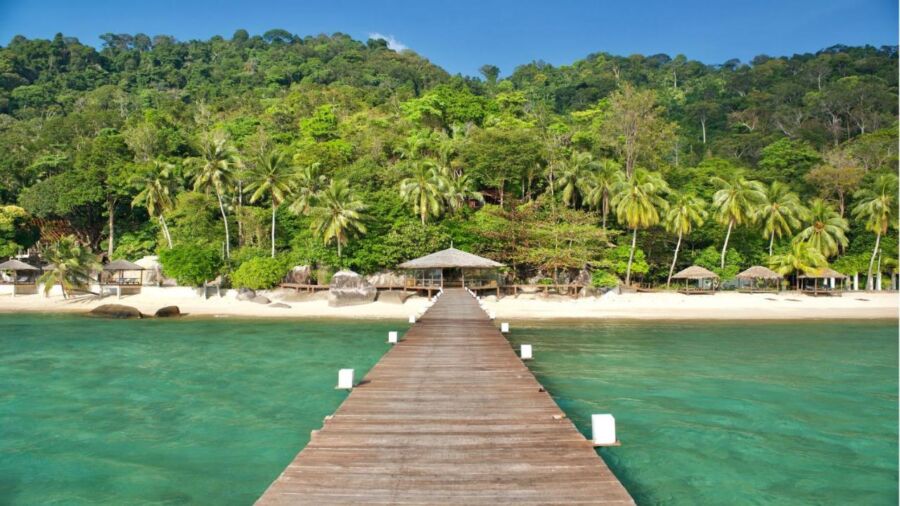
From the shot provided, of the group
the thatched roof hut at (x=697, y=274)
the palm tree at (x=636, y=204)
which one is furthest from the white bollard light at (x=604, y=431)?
the thatched roof hut at (x=697, y=274)

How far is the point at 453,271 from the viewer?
36.9m

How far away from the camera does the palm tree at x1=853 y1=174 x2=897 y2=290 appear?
37375 millimetres

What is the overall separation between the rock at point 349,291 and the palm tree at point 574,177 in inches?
696

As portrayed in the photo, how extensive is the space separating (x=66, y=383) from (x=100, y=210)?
1464 inches

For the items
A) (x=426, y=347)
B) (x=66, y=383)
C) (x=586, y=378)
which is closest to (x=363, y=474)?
(x=426, y=347)

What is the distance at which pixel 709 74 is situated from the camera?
362ft

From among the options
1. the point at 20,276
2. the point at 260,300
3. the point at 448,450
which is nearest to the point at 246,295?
the point at 260,300

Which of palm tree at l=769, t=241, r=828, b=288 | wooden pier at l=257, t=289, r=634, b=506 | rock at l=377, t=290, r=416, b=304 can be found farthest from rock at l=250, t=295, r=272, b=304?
palm tree at l=769, t=241, r=828, b=288

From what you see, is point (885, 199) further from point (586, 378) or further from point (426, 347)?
point (426, 347)

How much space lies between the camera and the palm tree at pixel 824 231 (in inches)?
1529

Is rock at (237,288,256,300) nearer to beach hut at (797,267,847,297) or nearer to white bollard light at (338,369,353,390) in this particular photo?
white bollard light at (338,369,353,390)

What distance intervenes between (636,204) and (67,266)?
3792 centimetres

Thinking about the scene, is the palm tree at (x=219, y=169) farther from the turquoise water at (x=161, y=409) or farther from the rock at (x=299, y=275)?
the turquoise water at (x=161, y=409)

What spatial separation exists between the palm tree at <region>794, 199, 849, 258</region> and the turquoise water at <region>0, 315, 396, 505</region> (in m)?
35.7
